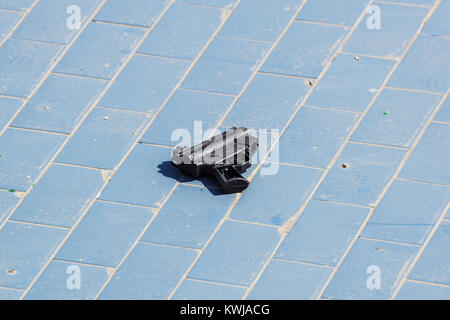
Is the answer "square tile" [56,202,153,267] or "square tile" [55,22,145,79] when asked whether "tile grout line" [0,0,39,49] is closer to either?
"square tile" [55,22,145,79]

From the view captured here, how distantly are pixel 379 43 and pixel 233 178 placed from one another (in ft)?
8.96

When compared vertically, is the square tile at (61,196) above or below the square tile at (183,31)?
below

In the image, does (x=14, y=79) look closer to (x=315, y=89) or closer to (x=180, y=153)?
(x=180, y=153)

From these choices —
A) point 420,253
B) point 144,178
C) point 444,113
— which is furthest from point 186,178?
point 444,113

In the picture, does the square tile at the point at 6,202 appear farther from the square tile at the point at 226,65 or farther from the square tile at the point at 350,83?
the square tile at the point at 350,83

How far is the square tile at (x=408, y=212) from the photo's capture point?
9922 mm

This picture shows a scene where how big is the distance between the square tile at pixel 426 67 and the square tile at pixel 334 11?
0.81m

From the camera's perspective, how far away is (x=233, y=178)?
404 inches

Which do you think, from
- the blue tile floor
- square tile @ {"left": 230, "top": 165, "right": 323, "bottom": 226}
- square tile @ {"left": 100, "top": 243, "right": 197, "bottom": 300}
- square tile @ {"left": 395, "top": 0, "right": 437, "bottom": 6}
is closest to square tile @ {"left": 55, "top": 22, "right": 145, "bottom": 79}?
the blue tile floor

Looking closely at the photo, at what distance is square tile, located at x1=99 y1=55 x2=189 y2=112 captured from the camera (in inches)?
446

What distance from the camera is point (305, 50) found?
38.7ft

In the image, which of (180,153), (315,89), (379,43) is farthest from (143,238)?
(379,43)

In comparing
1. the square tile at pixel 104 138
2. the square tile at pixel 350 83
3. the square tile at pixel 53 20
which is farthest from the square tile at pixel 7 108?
the square tile at pixel 350 83
